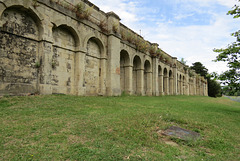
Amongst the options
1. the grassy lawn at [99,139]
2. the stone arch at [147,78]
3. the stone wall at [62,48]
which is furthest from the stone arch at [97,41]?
the stone arch at [147,78]

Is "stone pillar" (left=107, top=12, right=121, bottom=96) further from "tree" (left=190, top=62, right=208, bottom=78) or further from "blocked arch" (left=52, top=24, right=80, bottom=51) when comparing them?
"tree" (left=190, top=62, right=208, bottom=78)

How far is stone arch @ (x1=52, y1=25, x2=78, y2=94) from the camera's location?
8609mm

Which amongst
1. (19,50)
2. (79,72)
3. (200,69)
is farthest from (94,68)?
(200,69)

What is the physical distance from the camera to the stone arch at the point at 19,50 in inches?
263

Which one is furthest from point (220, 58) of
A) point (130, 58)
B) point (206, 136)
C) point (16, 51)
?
point (16, 51)

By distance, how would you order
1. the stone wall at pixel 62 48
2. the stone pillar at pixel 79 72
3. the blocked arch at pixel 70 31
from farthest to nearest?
the stone pillar at pixel 79 72 < the blocked arch at pixel 70 31 < the stone wall at pixel 62 48

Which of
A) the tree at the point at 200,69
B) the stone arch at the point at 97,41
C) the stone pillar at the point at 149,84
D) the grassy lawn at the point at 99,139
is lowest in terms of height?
the grassy lawn at the point at 99,139

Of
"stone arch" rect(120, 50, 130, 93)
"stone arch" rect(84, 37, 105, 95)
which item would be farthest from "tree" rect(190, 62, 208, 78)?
"stone arch" rect(84, 37, 105, 95)

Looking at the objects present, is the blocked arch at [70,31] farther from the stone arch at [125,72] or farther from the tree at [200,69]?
the tree at [200,69]

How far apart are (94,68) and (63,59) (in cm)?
245

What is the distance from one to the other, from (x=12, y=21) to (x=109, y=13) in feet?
22.2

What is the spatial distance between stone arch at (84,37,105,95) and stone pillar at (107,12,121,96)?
50 cm

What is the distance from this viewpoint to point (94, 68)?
11094 mm

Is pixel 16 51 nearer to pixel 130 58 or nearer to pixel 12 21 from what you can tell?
pixel 12 21
